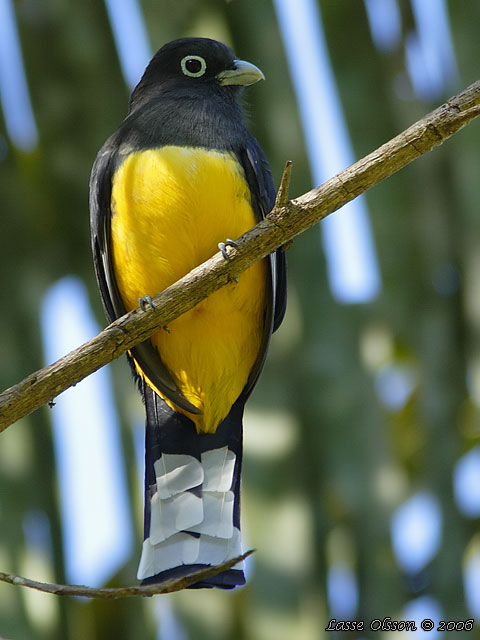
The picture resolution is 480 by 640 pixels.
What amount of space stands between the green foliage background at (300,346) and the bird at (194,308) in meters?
0.71

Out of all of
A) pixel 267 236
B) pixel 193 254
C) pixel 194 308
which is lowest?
pixel 267 236

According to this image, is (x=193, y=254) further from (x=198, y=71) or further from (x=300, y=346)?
(x=300, y=346)

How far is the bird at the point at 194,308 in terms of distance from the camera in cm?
396

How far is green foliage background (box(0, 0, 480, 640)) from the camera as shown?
15.4 feet

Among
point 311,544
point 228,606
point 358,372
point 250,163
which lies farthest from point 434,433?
point 250,163

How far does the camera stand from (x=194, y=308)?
13.5 ft

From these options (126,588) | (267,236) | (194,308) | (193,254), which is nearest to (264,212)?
(193,254)

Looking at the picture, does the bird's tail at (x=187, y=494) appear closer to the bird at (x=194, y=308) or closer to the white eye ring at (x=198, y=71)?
the bird at (x=194, y=308)

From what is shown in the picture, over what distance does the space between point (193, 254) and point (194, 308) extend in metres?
→ 0.25

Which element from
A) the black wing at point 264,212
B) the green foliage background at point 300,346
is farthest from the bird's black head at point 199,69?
the green foliage background at point 300,346

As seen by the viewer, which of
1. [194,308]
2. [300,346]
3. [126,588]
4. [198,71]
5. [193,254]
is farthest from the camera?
[300,346]

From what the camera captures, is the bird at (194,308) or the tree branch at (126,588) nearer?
the tree branch at (126,588)

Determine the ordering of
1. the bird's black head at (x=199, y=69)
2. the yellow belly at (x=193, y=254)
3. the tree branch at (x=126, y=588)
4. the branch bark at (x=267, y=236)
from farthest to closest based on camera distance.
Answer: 1. the bird's black head at (x=199, y=69)
2. the yellow belly at (x=193, y=254)
3. the branch bark at (x=267, y=236)
4. the tree branch at (x=126, y=588)

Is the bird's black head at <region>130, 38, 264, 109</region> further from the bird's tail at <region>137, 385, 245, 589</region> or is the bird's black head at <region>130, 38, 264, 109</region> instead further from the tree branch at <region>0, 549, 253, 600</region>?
the tree branch at <region>0, 549, 253, 600</region>
